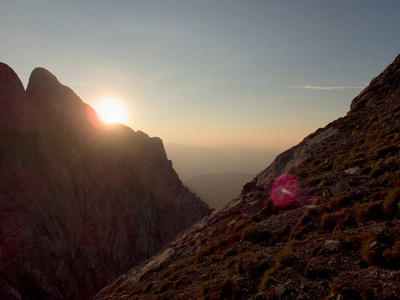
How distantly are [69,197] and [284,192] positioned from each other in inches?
2161

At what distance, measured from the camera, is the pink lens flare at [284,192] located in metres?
23.3

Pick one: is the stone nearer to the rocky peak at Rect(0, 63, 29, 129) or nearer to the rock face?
the rock face

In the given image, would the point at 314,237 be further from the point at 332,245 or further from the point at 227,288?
the point at 227,288

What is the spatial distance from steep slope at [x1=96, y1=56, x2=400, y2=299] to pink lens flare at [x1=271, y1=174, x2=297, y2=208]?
138 mm

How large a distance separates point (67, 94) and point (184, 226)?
58284 mm

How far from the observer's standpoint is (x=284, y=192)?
25.3 metres

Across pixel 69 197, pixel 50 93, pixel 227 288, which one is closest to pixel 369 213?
pixel 227 288

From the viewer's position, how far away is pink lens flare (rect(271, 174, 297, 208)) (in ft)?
76.3

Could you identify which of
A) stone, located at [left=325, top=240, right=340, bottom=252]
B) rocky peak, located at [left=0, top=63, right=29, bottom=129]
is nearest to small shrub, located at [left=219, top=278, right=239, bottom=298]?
stone, located at [left=325, top=240, right=340, bottom=252]

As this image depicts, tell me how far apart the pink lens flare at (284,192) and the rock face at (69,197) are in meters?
48.4

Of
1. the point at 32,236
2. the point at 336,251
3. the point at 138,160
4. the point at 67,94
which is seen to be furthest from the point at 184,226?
the point at 336,251

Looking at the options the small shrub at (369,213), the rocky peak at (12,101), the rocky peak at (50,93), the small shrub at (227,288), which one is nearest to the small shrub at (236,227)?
the small shrub at (227,288)

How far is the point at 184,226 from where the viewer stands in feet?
290

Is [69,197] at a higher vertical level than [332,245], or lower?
higher
